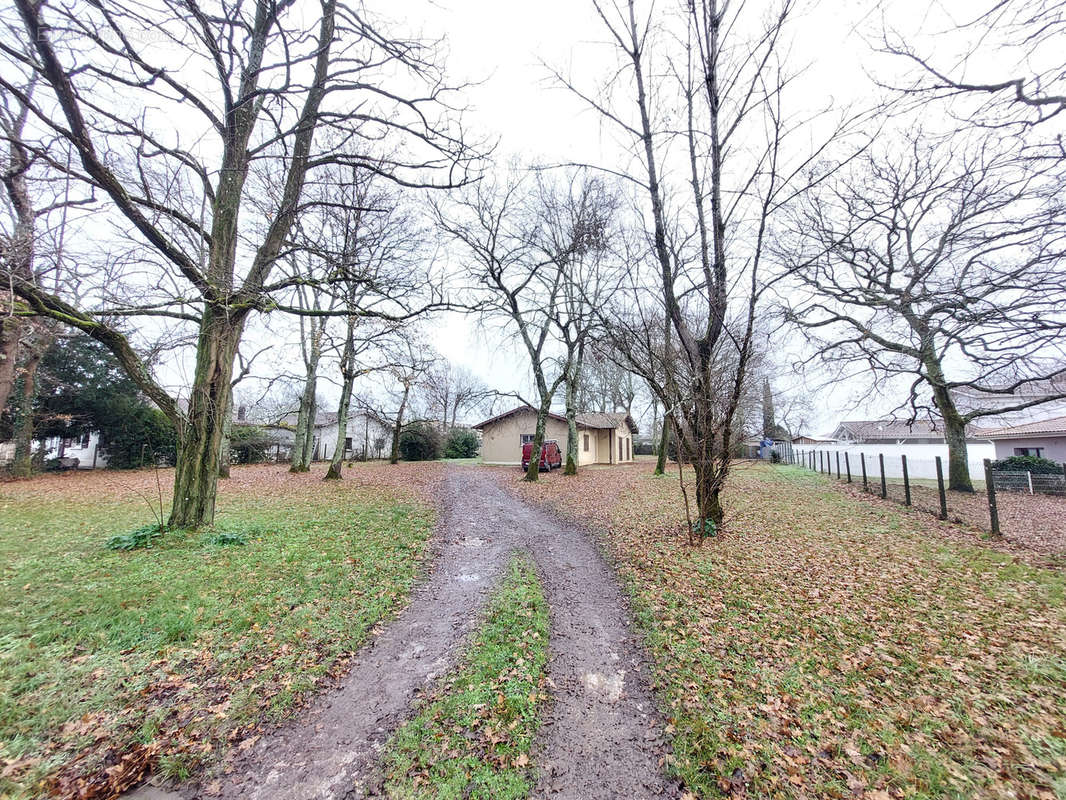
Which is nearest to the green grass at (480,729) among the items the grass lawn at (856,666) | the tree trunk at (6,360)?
the grass lawn at (856,666)

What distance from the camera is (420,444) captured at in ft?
104

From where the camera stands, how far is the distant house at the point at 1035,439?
1995 cm

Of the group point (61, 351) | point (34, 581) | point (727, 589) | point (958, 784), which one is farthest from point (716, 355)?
point (61, 351)

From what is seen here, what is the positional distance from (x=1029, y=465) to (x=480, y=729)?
23857 millimetres

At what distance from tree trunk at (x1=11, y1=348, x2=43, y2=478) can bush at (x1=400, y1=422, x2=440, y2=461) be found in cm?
1782

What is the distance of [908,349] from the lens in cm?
1295

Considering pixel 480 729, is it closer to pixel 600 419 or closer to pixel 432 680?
pixel 432 680

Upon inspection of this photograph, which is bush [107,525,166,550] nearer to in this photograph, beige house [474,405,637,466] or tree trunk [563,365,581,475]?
tree trunk [563,365,581,475]

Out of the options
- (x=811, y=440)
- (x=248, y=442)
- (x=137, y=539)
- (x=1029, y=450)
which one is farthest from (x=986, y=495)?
(x=811, y=440)

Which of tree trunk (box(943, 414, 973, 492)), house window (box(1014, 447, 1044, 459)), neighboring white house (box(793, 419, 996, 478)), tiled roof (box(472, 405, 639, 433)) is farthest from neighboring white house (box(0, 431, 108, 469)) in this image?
house window (box(1014, 447, 1044, 459))

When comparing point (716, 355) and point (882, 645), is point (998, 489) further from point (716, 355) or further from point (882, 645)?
point (882, 645)

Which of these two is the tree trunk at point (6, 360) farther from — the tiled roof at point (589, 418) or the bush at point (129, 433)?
the tiled roof at point (589, 418)

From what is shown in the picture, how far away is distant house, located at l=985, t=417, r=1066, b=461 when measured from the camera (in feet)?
65.5

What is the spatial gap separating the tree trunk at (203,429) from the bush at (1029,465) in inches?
994
